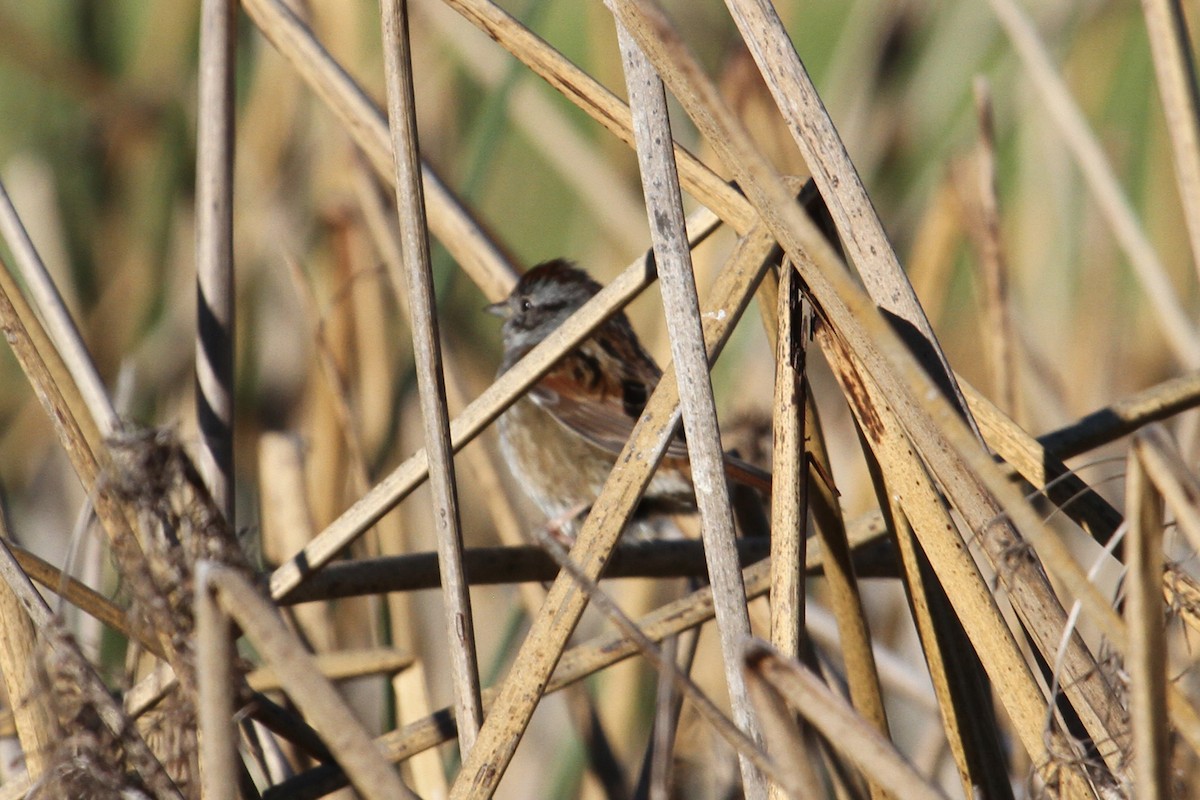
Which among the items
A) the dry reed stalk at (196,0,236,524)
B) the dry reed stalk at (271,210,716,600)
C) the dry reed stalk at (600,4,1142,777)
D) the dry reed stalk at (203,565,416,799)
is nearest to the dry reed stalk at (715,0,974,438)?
the dry reed stalk at (600,4,1142,777)

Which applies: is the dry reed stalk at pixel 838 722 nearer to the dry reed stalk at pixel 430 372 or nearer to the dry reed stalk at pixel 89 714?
the dry reed stalk at pixel 430 372

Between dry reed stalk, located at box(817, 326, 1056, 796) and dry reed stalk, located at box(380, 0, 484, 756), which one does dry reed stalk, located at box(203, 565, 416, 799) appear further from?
dry reed stalk, located at box(817, 326, 1056, 796)

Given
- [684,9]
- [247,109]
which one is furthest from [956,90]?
[247,109]

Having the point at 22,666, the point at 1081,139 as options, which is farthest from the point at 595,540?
the point at 1081,139

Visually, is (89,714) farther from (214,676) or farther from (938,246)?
(938,246)

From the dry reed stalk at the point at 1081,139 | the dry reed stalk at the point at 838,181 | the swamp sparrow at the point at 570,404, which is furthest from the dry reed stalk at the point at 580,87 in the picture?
the swamp sparrow at the point at 570,404

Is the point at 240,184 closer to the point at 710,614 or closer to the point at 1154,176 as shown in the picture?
the point at 710,614
